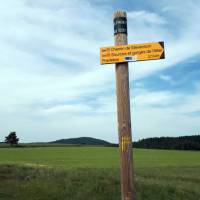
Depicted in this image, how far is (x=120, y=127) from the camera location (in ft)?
18.4

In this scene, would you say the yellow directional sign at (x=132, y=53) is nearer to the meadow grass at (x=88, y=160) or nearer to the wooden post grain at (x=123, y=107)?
the wooden post grain at (x=123, y=107)

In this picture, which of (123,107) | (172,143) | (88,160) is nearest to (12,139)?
(172,143)

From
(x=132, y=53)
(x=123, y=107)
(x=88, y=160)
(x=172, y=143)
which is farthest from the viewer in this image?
(x=172, y=143)

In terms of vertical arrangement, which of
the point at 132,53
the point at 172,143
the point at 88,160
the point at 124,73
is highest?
the point at 172,143

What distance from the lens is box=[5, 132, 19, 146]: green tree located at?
94.3m

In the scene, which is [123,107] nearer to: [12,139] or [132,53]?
[132,53]

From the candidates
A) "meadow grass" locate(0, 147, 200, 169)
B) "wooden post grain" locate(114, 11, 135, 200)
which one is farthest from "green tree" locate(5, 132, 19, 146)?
"wooden post grain" locate(114, 11, 135, 200)

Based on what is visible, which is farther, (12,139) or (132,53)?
(12,139)

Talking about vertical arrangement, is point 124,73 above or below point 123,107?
above

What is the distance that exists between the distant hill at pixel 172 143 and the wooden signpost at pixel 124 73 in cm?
8699

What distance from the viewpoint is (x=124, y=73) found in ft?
18.5

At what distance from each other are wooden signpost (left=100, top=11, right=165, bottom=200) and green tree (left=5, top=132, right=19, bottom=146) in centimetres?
9122

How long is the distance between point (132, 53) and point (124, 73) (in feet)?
1.02

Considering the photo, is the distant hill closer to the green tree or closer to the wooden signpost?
the green tree
